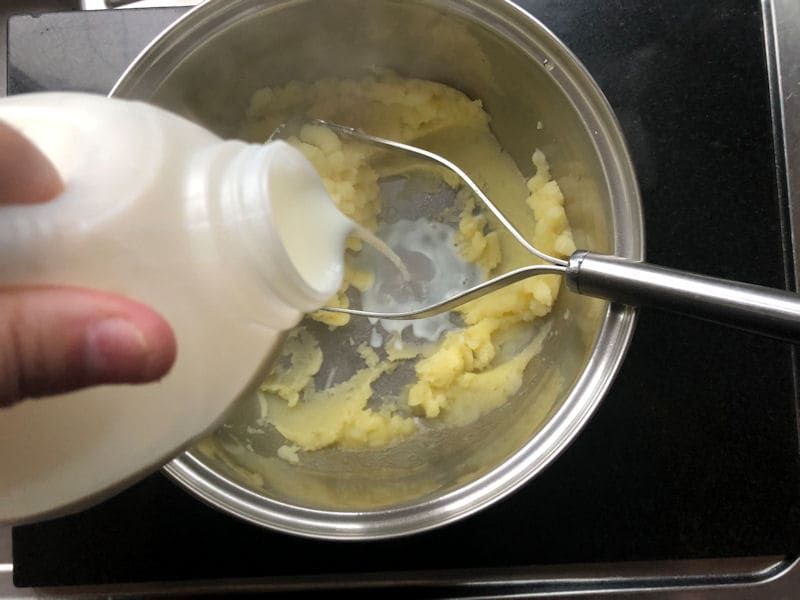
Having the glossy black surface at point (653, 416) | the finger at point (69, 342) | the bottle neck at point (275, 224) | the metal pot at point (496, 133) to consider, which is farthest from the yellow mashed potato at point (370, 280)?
the finger at point (69, 342)

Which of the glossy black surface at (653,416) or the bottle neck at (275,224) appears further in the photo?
the glossy black surface at (653,416)

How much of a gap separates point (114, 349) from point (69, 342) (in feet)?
0.08

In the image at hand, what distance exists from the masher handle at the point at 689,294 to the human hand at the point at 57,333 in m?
0.34

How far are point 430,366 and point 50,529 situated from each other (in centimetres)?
46

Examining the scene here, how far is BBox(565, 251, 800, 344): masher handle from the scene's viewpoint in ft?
1.65

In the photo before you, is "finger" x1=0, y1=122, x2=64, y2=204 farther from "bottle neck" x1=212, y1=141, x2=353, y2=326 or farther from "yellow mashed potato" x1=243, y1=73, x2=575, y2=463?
"yellow mashed potato" x1=243, y1=73, x2=575, y2=463

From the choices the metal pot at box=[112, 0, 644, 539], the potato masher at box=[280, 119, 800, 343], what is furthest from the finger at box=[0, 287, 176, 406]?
the potato masher at box=[280, 119, 800, 343]

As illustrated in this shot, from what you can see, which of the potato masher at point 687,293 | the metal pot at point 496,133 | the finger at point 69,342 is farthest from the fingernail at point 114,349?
the potato masher at point 687,293

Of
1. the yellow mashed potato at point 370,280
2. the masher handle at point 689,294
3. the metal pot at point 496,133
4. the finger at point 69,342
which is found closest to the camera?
the finger at point 69,342

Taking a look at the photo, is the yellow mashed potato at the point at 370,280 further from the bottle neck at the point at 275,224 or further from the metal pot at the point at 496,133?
the bottle neck at the point at 275,224

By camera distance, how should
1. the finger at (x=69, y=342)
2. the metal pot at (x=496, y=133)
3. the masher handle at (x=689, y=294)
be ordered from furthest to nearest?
the metal pot at (x=496, y=133) → the masher handle at (x=689, y=294) → the finger at (x=69, y=342)

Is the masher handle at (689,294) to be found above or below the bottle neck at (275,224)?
below

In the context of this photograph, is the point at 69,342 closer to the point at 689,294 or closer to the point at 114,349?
the point at 114,349

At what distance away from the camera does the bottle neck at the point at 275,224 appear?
1.46 ft
